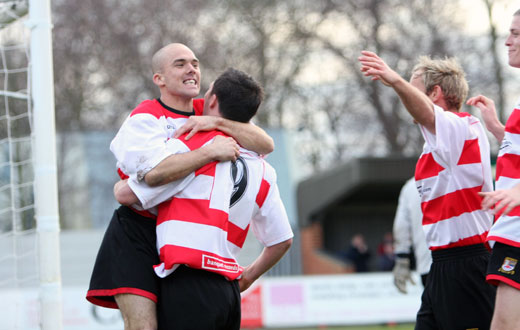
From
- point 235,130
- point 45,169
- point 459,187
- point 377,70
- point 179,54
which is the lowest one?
point 459,187

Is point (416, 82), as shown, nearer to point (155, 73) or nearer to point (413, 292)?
point (155, 73)

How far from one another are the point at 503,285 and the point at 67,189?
21843 mm

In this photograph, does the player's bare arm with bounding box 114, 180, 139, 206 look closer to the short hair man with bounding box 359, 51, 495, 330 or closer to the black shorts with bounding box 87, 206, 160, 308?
the black shorts with bounding box 87, 206, 160, 308

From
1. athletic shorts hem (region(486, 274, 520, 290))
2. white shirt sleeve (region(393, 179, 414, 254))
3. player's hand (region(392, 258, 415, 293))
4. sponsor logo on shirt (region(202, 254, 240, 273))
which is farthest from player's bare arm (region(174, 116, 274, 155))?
white shirt sleeve (region(393, 179, 414, 254))

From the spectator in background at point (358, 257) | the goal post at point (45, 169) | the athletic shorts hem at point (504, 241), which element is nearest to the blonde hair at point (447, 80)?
the athletic shorts hem at point (504, 241)

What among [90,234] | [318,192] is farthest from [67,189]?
[318,192]

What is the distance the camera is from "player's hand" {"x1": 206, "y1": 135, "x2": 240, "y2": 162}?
389 centimetres

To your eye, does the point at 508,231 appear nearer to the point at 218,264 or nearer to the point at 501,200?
the point at 501,200

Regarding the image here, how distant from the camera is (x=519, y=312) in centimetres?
360

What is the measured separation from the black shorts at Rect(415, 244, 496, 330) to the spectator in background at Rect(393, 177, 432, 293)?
279 centimetres

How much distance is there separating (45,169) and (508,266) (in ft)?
10.0

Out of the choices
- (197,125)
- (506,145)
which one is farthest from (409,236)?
(197,125)

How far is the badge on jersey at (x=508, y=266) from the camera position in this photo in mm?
3658

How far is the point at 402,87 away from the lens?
391cm
